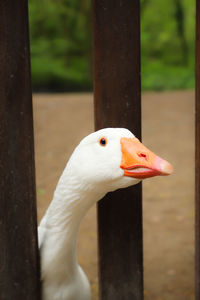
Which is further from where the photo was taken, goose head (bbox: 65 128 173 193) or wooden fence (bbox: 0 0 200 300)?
wooden fence (bbox: 0 0 200 300)

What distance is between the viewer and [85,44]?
14867mm

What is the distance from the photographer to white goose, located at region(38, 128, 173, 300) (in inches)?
52.9

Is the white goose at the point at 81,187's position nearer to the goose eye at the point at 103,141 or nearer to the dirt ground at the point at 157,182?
the goose eye at the point at 103,141

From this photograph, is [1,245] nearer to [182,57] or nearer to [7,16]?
[7,16]

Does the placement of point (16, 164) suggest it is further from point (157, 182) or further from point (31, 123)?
point (157, 182)

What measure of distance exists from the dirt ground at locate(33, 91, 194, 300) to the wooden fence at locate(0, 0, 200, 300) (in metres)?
1.04

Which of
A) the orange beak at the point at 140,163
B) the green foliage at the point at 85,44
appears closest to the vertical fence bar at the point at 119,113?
the orange beak at the point at 140,163

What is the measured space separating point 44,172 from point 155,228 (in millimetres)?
1888

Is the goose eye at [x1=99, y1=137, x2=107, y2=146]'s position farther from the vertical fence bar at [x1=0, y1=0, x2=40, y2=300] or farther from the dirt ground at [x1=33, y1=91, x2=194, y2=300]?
the dirt ground at [x1=33, y1=91, x2=194, y2=300]

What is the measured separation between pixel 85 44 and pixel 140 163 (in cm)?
1414

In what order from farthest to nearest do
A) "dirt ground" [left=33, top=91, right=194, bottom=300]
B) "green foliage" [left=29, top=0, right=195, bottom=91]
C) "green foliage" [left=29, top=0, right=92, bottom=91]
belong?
"green foliage" [left=29, top=0, right=92, bottom=91]
"green foliage" [left=29, top=0, right=195, bottom=91]
"dirt ground" [left=33, top=91, right=194, bottom=300]

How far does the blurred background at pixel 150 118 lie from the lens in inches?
121

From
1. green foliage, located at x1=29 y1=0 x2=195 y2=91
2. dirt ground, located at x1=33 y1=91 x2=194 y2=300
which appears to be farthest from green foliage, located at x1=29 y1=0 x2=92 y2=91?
dirt ground, located at x1=33 y1=91 x2=194 y2=300

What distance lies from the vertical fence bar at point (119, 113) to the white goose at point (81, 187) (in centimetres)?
14
